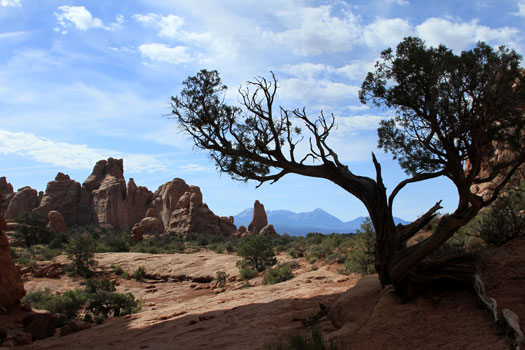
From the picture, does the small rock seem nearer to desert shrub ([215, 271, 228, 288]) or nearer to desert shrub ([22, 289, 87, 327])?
desert shrub ([22, 289, 87, 327])

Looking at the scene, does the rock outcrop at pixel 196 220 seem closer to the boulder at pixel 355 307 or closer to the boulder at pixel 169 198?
the boulder at pixel 169 198

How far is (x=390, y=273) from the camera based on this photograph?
273 inches

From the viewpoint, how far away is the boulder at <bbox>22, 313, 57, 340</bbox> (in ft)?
36.1

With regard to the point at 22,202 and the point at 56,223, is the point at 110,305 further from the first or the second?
the point at 22,202

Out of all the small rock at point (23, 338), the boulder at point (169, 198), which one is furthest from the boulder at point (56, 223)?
the small rock at point (23, 338)

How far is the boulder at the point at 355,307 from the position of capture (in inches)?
263

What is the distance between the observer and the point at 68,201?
6869 centimetres

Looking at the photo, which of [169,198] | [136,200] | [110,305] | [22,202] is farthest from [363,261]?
[22,202]

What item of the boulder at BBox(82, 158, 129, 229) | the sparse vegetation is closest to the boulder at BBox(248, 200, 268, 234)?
the boulder at BBox(82, 158, 129, 229)

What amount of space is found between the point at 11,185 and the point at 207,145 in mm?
82458

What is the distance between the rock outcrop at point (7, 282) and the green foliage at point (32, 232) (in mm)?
27033

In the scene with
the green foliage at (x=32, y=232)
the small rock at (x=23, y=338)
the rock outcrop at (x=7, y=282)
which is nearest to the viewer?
the small rock at (x=23, y=338)

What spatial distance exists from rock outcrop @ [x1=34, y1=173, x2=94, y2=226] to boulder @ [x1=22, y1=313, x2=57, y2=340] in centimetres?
6253

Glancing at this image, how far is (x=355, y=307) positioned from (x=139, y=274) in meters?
20.7
